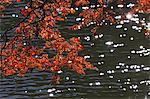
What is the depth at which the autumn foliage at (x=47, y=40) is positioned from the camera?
33.5 ft

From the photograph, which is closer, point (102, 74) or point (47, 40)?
point (47, 40)

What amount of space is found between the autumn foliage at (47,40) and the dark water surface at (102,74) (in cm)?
28

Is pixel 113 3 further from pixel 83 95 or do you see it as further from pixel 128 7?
pixel 83 95

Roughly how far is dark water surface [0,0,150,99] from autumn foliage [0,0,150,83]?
0.91ft

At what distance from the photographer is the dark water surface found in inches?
482

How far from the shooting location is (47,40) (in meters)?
12.2

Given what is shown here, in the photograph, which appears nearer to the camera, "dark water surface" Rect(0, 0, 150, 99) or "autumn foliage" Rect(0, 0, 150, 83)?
"autumn foliage" Rect(0, 0, 150, 83)

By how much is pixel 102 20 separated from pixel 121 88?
2653 mm

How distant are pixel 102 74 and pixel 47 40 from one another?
94.2 inches

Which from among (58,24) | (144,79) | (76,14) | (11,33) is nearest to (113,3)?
(76,14)

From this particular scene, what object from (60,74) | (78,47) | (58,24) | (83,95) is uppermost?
(58,24)

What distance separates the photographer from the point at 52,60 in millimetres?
12203

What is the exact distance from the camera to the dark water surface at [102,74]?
1223 centimetres

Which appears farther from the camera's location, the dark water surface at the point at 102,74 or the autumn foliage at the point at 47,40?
the dark water surface at the point at 102,74
